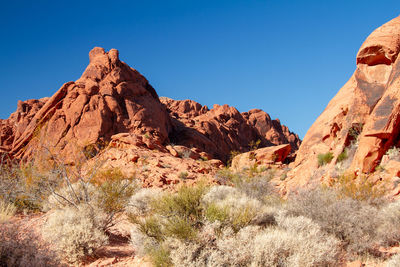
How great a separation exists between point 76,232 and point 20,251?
1591 mm

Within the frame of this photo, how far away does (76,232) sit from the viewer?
636cm

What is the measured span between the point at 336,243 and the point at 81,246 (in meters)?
5.21

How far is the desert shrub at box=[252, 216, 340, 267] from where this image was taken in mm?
4910

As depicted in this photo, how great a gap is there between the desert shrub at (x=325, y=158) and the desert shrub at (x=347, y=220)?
8.79 meters

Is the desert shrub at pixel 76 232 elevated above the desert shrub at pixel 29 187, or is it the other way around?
the desert shrub at pixel 29 187

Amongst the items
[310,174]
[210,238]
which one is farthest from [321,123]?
[210,238]

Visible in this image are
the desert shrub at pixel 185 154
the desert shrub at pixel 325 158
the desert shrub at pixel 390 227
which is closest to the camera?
the desert shrub at pixel 390 227

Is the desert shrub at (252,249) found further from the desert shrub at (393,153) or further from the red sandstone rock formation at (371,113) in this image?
the red sandstone rock formation at (371,113)

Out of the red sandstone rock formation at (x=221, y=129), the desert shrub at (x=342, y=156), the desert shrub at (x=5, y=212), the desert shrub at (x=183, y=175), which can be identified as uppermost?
the red sandstone rock formation at (x=221, y=129)

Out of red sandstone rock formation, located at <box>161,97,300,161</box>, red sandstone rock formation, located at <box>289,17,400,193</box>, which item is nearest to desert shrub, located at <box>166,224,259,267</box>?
red sandstone rock formation, located at <box>289,17,400,193</box>

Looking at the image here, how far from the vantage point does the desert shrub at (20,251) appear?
468 centimetres

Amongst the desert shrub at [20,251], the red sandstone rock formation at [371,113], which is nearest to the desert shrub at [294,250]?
the desert shrub at [20,251]

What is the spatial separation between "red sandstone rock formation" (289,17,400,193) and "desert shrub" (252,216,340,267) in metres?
8.22

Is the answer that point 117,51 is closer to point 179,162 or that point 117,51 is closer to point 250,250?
point 179,162
